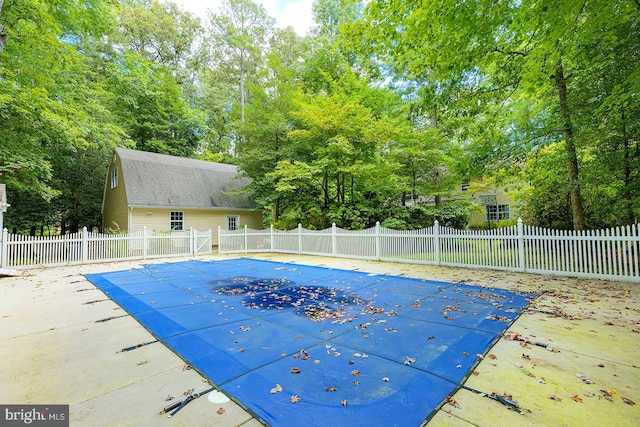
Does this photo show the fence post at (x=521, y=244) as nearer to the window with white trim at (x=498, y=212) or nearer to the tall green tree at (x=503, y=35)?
the tall green tree at (x=503, y=35)

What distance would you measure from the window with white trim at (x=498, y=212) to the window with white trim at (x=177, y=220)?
65.7 ft

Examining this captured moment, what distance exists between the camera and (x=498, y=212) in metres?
20.3

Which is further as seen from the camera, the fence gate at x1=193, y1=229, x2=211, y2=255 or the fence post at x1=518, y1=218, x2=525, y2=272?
the fence gate at x1=193, y1=229, x2=211, y2=255

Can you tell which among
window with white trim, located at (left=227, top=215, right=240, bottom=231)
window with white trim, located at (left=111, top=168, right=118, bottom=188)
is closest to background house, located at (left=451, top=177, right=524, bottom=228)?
window with white trim, located at (left=227, top=215, right=240, bottom=231)

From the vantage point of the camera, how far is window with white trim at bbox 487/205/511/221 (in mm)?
20281

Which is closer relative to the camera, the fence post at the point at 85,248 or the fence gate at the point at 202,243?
the fence post at the point at 85,248

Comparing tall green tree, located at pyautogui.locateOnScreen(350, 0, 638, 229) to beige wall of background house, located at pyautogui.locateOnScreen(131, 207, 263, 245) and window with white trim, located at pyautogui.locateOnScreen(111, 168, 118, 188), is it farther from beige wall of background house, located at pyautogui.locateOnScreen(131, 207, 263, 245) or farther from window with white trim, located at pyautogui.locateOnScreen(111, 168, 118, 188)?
window with white trim, located at pyautogui.locateOnScreen(111, 168, 118, 188)

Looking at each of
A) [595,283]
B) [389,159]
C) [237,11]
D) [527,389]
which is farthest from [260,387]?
[237,11]

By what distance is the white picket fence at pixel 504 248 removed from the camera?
651 centimetres

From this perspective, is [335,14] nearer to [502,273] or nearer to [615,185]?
[615,185]

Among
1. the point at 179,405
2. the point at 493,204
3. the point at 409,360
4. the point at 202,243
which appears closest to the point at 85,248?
the point at 202,243

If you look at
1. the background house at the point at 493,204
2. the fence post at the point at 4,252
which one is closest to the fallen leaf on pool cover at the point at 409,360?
the fence post at the point at 4,252

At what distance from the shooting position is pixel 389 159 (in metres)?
13.2

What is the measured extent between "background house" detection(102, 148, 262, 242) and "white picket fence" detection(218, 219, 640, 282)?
24.6 feet
